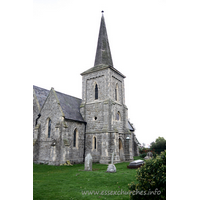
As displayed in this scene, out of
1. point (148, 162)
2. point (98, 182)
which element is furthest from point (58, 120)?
point (148, 162)

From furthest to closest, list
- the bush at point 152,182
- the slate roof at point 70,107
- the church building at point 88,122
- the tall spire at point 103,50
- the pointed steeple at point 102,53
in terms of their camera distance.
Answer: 1. the tall spire at point 103,50
2. the pointed steeple at point 102,53
3. the slate roof at point 70,107
4. the church building at point 88,122
5. the bush at point 152,182

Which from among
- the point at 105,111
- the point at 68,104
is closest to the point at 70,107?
the point at 68,104

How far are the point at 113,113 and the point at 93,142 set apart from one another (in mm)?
4680

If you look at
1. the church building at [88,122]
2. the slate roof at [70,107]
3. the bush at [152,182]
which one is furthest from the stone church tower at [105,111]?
the bush at [152,182]

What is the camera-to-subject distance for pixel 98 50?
25.2 meters

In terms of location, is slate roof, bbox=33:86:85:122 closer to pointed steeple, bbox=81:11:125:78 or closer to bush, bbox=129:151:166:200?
pointed steeple, bbox=81:11:125:78

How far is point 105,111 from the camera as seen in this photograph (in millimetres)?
20312

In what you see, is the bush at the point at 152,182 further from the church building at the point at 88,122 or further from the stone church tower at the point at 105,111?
the stone church tower at the point at 105,111

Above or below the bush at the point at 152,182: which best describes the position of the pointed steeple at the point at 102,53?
above

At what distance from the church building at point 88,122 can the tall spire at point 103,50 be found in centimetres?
16

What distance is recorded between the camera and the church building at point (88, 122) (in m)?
→ 18.6

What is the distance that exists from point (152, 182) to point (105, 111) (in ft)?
50.7
